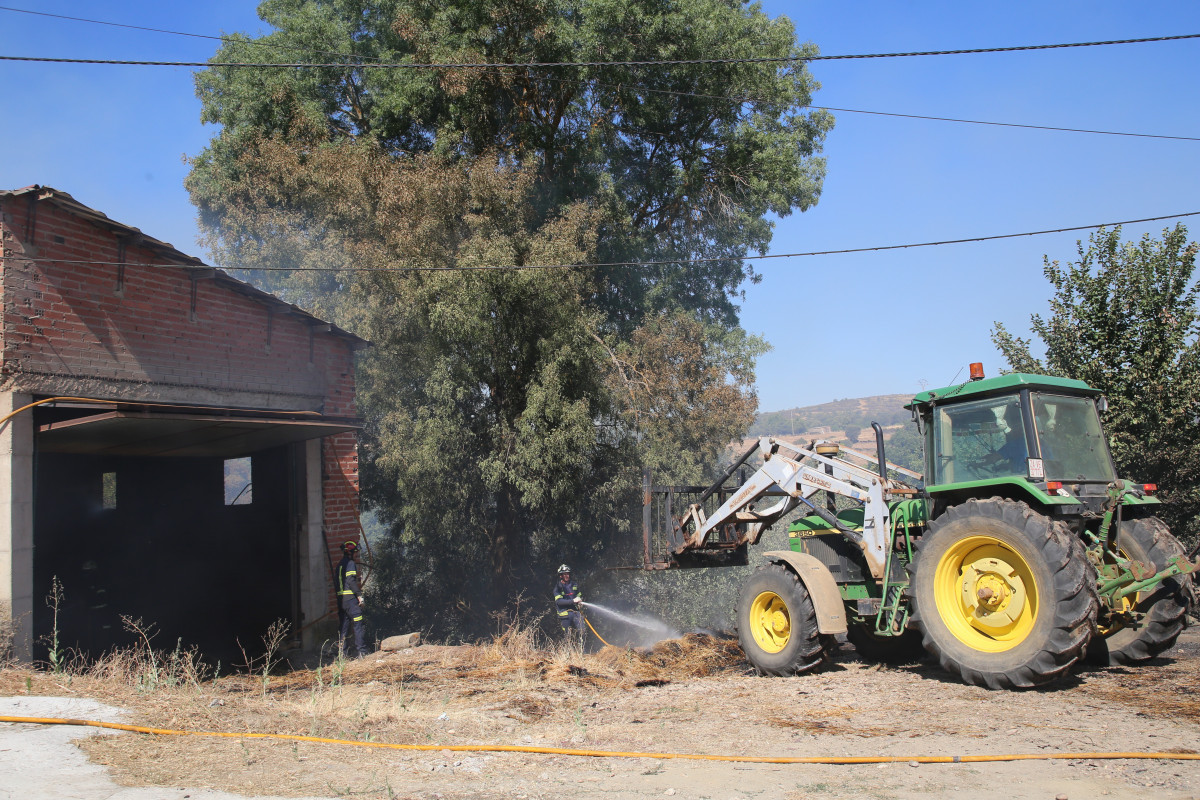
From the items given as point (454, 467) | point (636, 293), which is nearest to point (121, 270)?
point (454, 467)

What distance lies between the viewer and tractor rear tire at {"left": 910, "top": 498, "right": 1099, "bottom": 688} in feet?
20.4

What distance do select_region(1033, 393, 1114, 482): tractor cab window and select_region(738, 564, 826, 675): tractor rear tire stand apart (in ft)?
8.73

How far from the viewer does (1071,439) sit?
7.58m

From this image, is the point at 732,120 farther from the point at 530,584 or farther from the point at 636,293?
the point at 530,584

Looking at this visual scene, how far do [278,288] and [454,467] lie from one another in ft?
26.7

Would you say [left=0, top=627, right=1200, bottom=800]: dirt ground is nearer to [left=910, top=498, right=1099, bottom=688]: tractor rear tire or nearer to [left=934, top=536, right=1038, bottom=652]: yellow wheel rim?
[left=910, top=498, right=1099, bottom=688]: tractor rear tire

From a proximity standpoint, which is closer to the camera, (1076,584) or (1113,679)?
(1076,584)

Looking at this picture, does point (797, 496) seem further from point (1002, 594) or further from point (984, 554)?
point (1002, 594)

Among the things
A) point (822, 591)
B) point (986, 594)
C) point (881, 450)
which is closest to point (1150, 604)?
point (986, 594)

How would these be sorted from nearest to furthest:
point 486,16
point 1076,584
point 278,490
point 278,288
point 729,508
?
point 1076,584 → point 729,508 → point 278,490 → point 486,16 → point 278,288

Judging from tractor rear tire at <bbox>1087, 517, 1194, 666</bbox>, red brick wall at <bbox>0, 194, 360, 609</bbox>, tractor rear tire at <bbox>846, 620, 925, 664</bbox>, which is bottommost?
tractor rear tire at <bbox>846, 620, 925, 664</bbox>

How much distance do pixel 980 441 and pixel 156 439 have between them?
10.4 metres

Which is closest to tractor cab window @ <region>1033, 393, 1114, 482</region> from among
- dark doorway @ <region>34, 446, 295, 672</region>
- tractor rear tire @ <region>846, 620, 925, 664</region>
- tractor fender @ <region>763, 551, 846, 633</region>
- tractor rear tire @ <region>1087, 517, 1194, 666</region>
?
tractor rear tire @ <region>1087, 517, 1194, 666</region>

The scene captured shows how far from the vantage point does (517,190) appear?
644 inches
